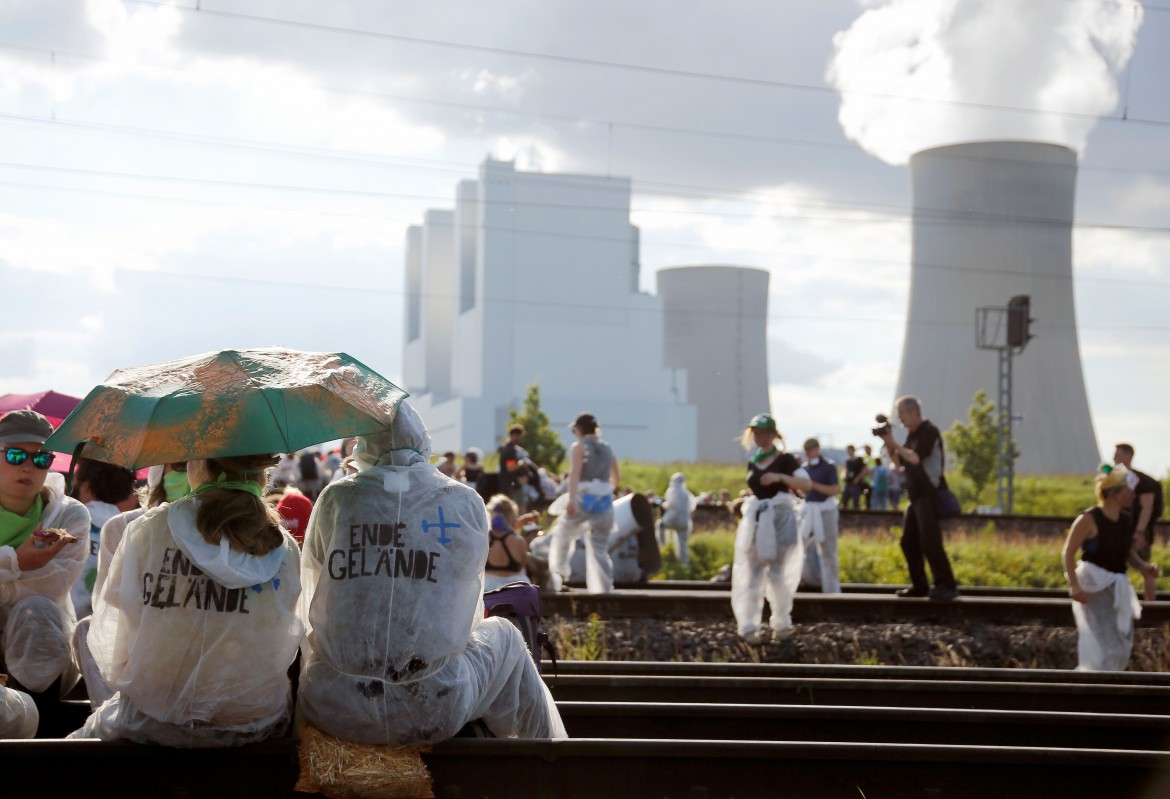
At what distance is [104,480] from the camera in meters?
5.72

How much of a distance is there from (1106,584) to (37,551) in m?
6.01

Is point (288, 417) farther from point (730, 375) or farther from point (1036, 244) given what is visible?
point (730, 375)

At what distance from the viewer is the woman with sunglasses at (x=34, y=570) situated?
4.11 m

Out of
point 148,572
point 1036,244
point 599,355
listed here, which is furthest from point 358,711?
point 599,355

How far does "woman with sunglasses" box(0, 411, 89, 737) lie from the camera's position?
4105mm

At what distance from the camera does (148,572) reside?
10.7 feet

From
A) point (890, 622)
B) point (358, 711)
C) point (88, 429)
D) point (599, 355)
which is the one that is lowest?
point (890, 622)

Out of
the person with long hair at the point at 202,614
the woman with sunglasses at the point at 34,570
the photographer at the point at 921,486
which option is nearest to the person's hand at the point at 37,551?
the woman with sunglasses at the point at 34,570

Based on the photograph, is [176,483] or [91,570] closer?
[176,483]

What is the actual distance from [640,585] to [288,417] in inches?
315

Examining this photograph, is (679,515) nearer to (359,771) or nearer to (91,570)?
(91,570)

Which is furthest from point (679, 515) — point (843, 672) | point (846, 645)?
point (843, 672)

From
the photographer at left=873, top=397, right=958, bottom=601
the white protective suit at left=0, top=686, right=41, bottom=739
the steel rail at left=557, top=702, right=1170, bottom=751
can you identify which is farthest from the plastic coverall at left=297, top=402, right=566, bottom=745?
the photographer at left=873, top=397, right=958, bottom=601

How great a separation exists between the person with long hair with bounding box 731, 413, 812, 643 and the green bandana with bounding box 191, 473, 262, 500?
491 centimetres
